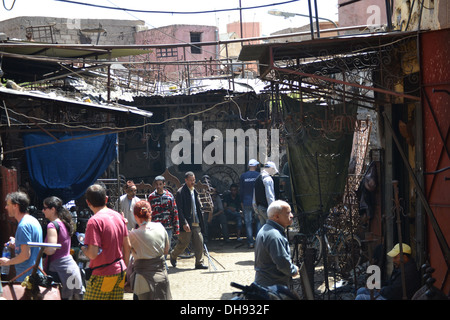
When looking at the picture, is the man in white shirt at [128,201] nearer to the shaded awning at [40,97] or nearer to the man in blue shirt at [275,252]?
the shaded awning at [40,97]

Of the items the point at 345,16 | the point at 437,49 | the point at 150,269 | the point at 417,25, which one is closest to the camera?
the point at 150,269

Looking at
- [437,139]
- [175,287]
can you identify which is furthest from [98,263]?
Answer: [437,139]

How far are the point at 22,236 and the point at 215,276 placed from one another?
16.1 ft

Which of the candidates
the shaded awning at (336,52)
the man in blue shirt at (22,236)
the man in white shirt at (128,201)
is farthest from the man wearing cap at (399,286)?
the man in white shirt at (128,201)

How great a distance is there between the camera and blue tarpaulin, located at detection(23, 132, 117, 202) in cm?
1109

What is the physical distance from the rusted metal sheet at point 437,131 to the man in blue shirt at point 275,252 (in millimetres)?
2521

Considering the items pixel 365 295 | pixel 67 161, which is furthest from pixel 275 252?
pixel 67 161

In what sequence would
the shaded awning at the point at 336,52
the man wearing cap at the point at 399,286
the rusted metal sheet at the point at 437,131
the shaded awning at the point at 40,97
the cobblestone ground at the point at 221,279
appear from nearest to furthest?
the man wearing cap at the point at 399,286
the rusted metal sheet at the point at 437,131
the shaded awning at the point at 336,52
the shaded awning at the point at 40,97
the cobblestone ground at the point at 221,279

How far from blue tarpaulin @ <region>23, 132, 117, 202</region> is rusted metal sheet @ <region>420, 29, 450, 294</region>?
239 inches

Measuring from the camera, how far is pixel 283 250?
610 centimetres

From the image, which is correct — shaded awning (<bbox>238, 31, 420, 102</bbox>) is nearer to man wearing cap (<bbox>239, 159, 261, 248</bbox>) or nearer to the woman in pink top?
the woman in pink top

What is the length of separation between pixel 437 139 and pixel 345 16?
2148cm

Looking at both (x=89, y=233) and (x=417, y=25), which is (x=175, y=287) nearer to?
(x=89, y=233)

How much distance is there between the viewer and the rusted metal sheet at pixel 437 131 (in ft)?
25.1
